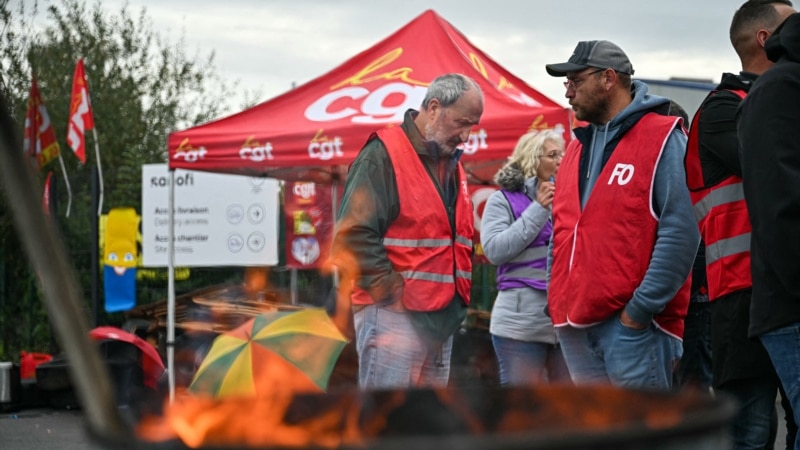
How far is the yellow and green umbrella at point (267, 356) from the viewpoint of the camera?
3715 mm

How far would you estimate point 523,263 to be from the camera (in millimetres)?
5750

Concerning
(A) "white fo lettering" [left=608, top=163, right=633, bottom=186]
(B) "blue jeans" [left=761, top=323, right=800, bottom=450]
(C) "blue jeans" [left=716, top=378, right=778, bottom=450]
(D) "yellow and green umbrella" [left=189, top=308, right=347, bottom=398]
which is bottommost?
(C) "blue jeans" [left=716, top=378, right=778, bottom=450]

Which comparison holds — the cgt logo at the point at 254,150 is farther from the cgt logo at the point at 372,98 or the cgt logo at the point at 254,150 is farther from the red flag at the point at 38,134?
the red flag at the point at 38,134

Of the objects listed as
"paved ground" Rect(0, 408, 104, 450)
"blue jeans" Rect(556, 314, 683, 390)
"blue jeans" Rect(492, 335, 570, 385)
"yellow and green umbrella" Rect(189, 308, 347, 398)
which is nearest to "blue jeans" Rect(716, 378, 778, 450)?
"blue jeans" Rect(556, 314, 683, 390)

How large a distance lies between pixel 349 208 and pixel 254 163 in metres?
3.77

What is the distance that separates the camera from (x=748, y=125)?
3275 millimetres

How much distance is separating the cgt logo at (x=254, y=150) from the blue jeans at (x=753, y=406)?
4.77 m

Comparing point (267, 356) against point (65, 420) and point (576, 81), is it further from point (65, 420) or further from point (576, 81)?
point (65, 420)

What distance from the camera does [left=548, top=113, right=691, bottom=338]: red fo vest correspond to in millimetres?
3928

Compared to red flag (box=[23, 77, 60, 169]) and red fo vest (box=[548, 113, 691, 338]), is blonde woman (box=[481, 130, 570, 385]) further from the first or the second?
red flag (box=[23, 77, 60, 169])

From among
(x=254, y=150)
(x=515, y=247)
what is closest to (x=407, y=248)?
(x=515, y=247)

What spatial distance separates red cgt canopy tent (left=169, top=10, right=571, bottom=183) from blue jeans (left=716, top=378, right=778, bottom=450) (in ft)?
11.8

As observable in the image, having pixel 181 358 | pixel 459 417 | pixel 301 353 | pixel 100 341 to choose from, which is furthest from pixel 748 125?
pixel 100 341

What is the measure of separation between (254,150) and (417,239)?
12.4ft
